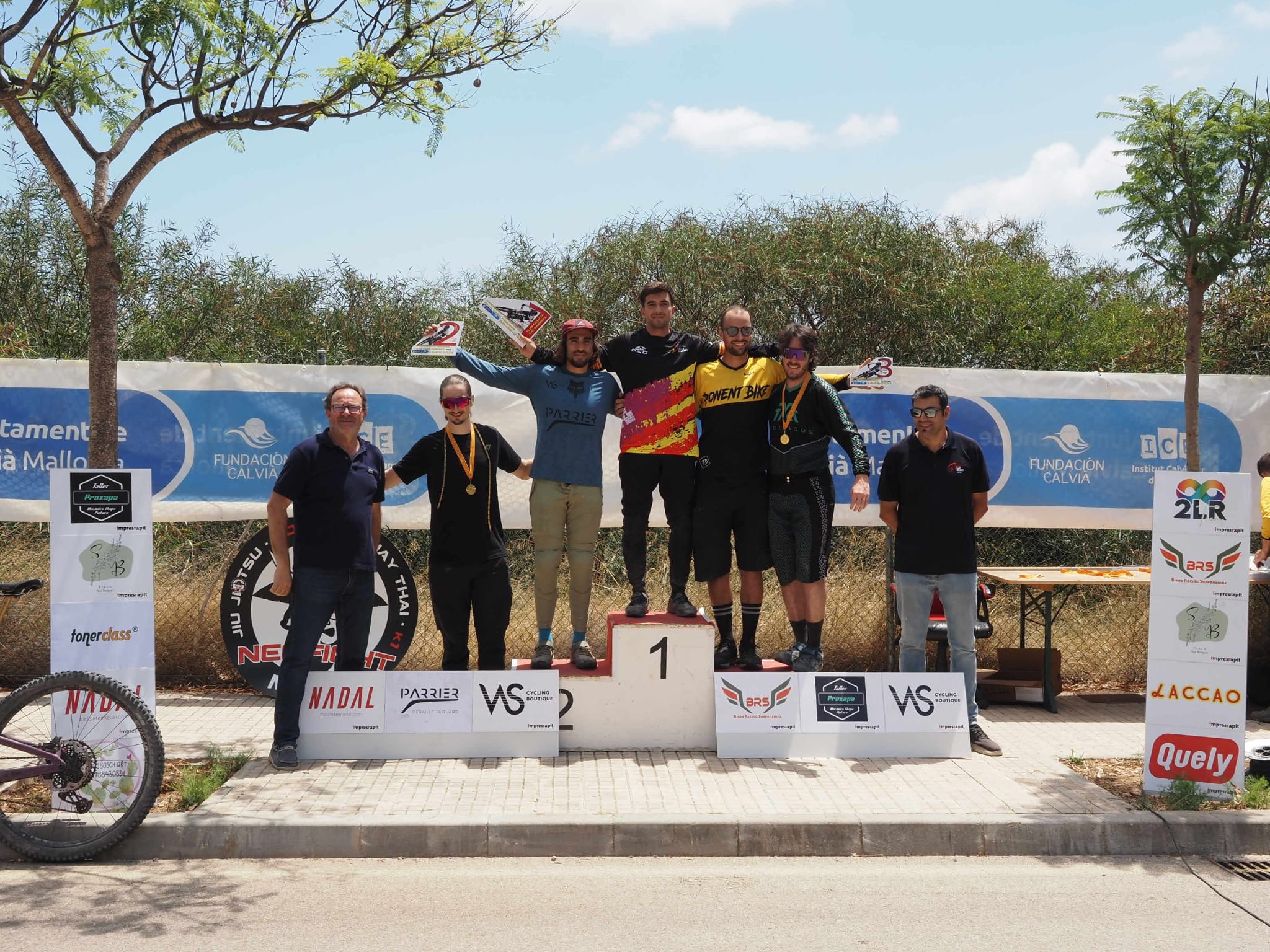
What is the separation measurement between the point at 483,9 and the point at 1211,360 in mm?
9141

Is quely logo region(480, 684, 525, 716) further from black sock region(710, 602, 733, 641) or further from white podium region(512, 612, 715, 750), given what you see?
black sock region(710, 602, 733, 641)

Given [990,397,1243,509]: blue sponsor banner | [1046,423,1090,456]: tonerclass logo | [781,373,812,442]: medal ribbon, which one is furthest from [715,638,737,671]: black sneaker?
[1046,423,1090,456]: tonerclass logo

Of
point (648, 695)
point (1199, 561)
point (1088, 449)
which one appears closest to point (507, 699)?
point (648, 695)

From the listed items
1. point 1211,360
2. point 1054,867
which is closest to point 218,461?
point 1054,867

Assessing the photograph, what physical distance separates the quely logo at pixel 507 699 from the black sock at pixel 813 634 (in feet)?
5.84

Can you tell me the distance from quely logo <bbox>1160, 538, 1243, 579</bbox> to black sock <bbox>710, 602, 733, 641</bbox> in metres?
2.56

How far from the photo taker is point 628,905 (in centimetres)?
483

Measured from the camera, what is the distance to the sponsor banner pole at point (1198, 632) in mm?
6199

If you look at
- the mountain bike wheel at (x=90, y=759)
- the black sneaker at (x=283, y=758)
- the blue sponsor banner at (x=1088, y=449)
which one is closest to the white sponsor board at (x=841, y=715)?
the black sneaker at (x=283, y=758)

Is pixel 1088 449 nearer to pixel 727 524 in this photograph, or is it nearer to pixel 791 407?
pixel 791 407

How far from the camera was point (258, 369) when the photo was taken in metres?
8.50

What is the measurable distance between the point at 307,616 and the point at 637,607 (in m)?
1.93

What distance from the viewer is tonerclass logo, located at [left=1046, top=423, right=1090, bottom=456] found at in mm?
9031

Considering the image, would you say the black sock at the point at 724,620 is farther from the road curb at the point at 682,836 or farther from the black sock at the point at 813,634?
the road curb at the point at 682,836
